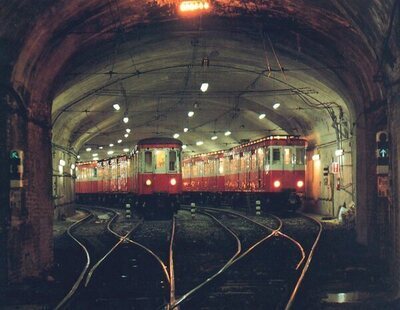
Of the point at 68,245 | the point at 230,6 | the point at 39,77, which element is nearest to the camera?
the point at 39,77

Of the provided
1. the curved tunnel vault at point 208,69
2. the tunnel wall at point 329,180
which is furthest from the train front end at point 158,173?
→ the tunnel wall at point 329,180

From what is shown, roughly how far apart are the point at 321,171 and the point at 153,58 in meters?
13.1

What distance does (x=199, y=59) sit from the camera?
2098cm

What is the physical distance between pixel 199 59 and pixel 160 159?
7707 mm

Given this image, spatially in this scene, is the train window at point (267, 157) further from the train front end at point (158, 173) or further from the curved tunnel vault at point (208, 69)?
the train front end at point (158, 173)

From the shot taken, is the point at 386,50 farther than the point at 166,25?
No

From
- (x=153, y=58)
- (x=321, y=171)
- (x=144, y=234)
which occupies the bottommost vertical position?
(x=144, y=234)

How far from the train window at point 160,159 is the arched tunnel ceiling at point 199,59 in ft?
7.97


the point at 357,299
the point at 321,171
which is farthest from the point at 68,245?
the point at 321,171

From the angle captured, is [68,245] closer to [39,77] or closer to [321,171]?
[39,77]

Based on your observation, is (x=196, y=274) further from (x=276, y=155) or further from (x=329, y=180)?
(x=276, y=155)

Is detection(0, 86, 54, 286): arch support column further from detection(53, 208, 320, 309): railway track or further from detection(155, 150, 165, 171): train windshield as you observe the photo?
detection(155, 150, 165, 171): train windshield

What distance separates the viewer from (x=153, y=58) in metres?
19.6

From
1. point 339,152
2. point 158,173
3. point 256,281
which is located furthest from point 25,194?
point 158,173
